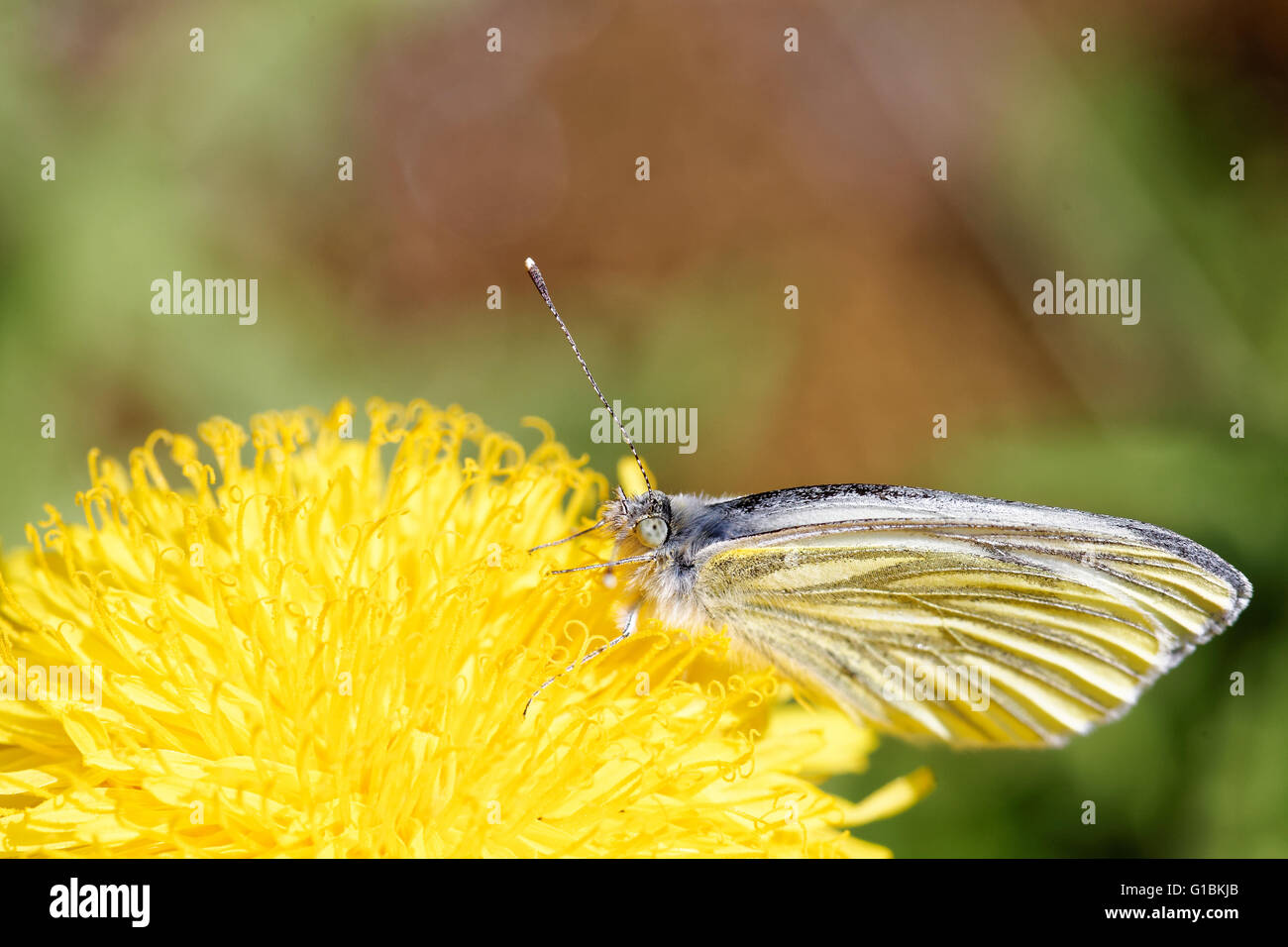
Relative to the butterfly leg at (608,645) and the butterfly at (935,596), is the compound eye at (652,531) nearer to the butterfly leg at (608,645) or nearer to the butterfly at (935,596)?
the butterfly at (935,596)

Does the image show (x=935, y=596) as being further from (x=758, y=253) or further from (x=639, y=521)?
(x=758, y=253)

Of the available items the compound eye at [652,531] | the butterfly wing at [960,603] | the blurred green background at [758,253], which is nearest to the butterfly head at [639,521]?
the compound eye at [652,531]

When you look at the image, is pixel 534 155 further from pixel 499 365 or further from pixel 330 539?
pixel 330 539

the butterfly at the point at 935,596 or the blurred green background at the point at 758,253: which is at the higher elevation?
the blurred green background at the point at 758,253

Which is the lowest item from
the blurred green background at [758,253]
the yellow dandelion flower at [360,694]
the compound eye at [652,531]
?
the yellow dandelion flower at [360,694]

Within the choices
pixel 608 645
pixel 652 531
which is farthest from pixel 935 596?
pixel 608 645

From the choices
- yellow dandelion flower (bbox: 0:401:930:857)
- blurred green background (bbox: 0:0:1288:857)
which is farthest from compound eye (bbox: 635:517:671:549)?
blurred green background (bbox: 0:0:1288:857)
